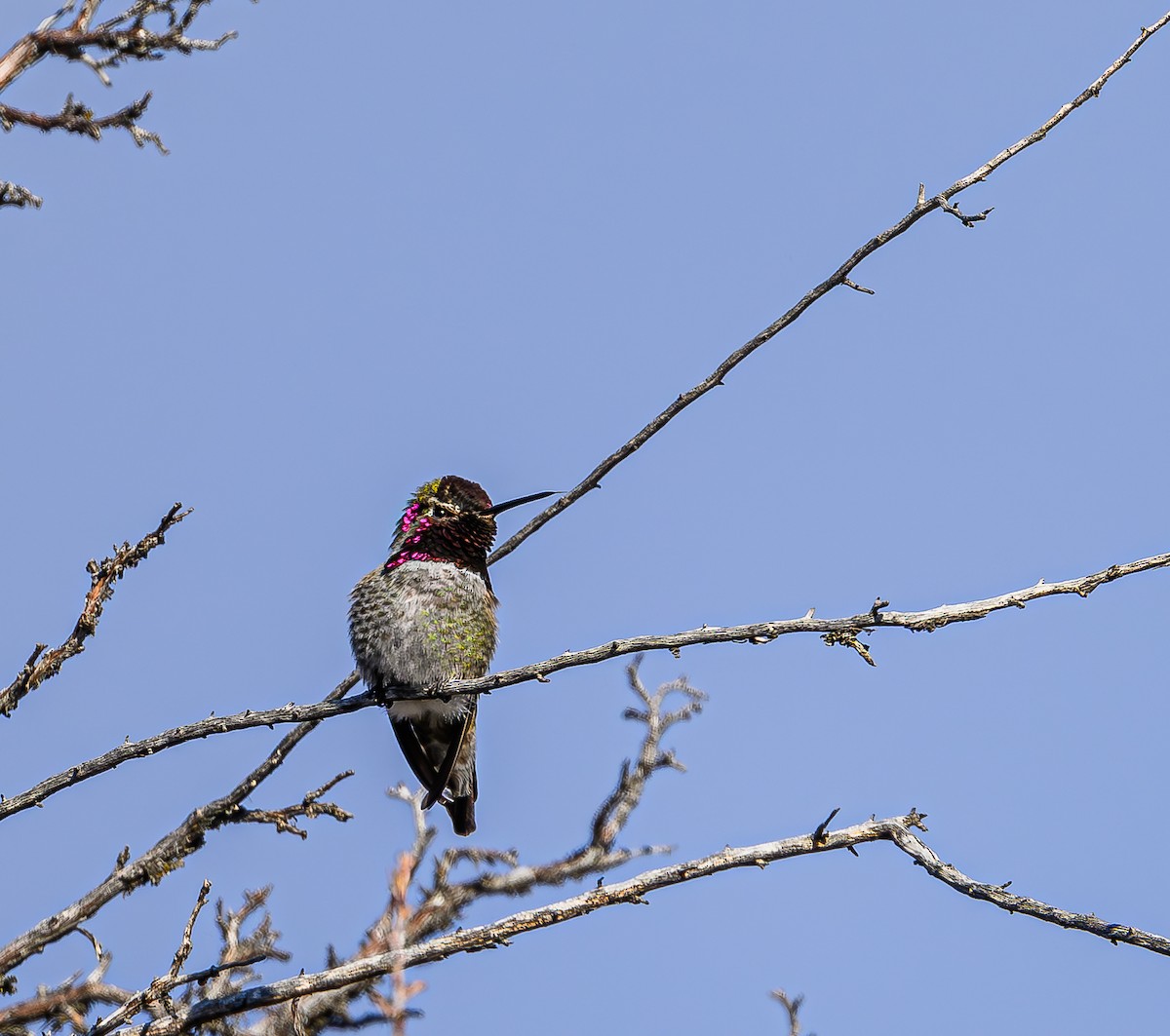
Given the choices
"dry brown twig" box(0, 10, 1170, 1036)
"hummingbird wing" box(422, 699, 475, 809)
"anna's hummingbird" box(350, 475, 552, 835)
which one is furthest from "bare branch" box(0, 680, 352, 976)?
"hummingbird wing" box(422, 699, 475, 809)

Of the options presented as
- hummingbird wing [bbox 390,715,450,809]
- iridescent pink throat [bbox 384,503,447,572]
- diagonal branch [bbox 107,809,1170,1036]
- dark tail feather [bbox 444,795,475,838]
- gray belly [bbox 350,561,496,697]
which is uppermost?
iridescent pink throat [bbox 384,503,447,572]

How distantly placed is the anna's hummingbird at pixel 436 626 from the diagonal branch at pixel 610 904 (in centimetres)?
244

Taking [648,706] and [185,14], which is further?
[648,706]

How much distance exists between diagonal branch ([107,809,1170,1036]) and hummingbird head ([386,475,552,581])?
320 cm

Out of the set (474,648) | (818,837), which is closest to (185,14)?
(818,837)

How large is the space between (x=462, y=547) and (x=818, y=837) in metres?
3.48

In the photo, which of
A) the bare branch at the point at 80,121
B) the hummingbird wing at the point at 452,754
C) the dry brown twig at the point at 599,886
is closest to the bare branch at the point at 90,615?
the dry brown twig at the point at 599,886

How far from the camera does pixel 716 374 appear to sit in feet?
16.4

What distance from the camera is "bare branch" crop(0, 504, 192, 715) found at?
13.1 ft

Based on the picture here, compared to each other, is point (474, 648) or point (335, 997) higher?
point (474, 648)

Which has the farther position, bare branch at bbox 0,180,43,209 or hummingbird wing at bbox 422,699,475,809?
hummingbird wing at bbox 422,699,475,809

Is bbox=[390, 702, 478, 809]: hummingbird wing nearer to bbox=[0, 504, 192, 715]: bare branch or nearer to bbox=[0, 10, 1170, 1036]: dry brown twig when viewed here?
bbox=[0, 10, 1170, 1036]: dry brown twig

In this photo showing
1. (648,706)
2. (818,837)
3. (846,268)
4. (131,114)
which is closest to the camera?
(131,114)

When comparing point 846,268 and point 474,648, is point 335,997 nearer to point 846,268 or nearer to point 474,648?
point 474,648
